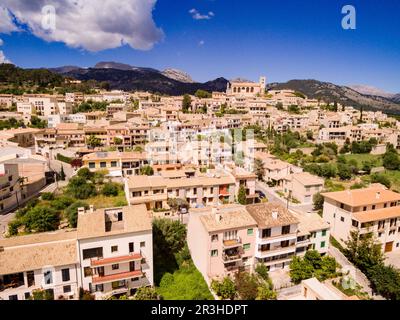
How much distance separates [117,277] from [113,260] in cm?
58

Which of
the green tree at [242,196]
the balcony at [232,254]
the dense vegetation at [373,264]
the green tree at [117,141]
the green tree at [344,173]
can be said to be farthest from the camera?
the green tree at [117,141]

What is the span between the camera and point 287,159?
1056 inches

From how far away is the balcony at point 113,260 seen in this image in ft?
28.5

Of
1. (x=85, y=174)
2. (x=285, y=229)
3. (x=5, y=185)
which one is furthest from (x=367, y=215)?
(x=5, y=185)

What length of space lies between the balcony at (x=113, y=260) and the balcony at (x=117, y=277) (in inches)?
19.6

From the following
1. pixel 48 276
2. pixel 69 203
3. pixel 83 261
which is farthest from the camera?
pixel 69 203

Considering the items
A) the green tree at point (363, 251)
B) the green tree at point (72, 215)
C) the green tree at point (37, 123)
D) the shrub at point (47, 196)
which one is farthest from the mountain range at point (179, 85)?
the green tree at point (363, 251)

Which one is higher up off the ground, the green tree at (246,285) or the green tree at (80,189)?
the green tree at (80,189)

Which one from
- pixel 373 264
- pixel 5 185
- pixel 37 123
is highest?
pixel 37 123

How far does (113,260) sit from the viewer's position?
8891mm

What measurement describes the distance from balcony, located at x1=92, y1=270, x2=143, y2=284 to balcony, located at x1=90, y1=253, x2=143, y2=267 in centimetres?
50

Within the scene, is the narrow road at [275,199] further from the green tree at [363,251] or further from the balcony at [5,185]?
the balcony at [5,185]

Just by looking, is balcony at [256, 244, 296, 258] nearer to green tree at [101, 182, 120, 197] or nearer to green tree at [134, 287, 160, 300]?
green tree at [134, 287, 160, 300]

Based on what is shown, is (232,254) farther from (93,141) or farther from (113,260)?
(93,141)
